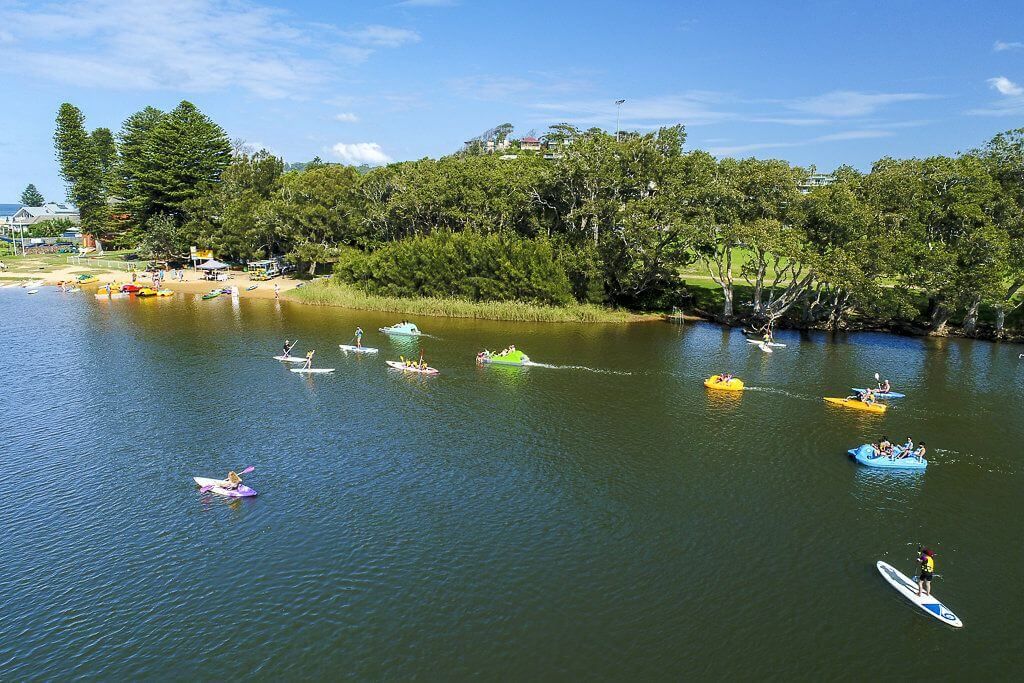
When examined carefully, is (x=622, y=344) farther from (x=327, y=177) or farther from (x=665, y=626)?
(x=327, y=177)

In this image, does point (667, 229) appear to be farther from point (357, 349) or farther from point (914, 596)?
point (914, 596)

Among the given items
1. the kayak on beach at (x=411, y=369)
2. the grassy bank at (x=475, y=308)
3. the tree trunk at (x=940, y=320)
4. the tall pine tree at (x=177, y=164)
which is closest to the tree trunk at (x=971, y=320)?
the tree trunk at (x=940, y=320)

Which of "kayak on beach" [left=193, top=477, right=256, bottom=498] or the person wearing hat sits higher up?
"kayak on beach" [left=193, top=477, right=256, bottom=498]

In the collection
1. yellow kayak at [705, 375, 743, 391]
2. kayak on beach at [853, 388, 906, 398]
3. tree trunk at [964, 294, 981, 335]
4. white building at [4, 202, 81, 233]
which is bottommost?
kayak on beach at [853, 388, 906, 398]

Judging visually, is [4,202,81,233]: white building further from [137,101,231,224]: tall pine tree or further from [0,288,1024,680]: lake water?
[0,288,1024,680]: lake water

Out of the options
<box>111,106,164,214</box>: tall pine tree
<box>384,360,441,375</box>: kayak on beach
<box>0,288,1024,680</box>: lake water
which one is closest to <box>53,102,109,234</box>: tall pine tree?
<box>111,106,164,214</box>: tall pine tree

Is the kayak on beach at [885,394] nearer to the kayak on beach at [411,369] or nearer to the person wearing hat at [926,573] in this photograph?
the person wearing hat at [926,573]

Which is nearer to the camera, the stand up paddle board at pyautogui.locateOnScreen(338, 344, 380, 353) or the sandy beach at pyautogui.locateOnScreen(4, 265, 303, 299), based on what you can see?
the stand up paddle board at pyautogui.locateOnScreen(338, 344, 380, 353)
